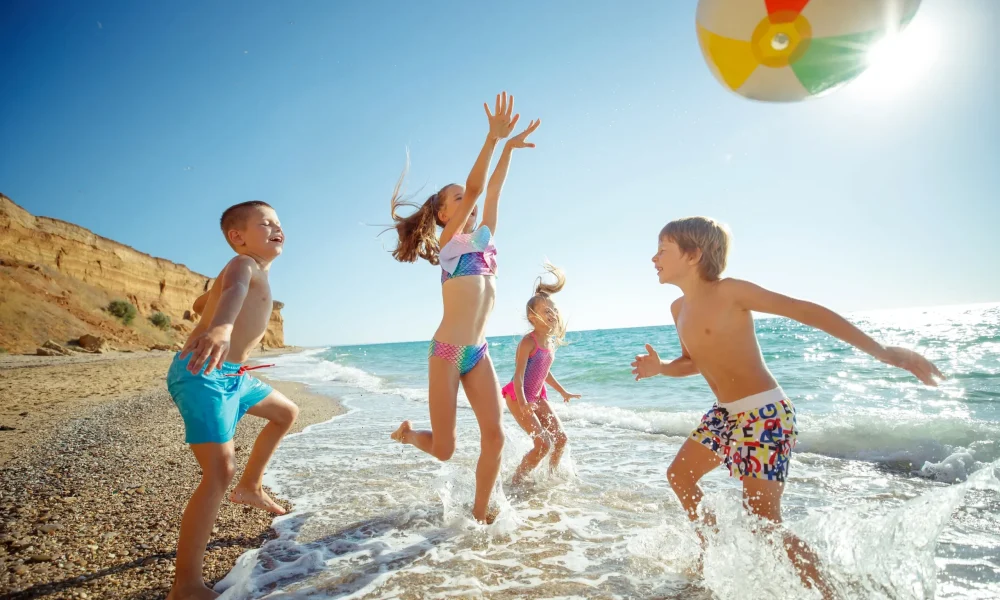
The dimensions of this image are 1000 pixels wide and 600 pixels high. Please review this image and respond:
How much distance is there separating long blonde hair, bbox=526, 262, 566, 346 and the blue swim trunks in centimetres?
287

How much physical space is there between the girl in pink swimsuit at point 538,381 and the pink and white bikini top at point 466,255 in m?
1.58

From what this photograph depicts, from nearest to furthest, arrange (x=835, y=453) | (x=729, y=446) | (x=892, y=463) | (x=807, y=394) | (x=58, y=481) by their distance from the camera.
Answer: (x=729, y=446) → (x=58, y=481) → (x=892, y=463) → (x=835, y=453) → (x=807, y=394)

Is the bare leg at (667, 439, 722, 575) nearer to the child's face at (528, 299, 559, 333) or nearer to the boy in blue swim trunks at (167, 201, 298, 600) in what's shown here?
the boy in blue swim trunks at (167, 201, 298, 600)

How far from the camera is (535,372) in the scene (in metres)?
4.82

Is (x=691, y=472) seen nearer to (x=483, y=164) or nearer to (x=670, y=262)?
(x=670, y=262)

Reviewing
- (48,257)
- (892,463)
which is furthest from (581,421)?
(48,257)

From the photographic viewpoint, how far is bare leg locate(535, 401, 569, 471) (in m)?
4.48

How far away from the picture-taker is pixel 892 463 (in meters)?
4.86

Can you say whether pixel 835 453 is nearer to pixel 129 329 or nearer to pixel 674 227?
pixel 674 227

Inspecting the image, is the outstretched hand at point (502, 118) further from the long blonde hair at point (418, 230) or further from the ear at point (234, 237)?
the ear at point (234, 237)

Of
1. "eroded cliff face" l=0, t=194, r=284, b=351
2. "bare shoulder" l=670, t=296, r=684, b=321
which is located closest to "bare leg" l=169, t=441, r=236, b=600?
"bare shoulder" l=670, t=296, r=684, b=321

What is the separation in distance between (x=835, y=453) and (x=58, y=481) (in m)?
6.78

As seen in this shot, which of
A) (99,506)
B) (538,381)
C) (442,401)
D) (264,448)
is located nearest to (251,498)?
(264,448)

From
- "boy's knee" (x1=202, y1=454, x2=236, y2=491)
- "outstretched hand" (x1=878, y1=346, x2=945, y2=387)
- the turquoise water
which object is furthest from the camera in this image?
the turquoise water
